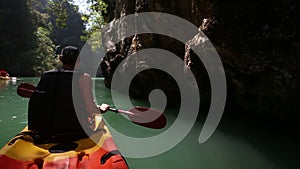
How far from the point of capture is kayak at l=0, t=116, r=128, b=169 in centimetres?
205

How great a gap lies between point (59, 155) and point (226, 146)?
3.33 metres

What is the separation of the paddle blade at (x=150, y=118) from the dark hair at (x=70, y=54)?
1.03 m

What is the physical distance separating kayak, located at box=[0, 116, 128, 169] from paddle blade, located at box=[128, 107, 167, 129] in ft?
2.01

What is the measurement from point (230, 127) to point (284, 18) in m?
2.87

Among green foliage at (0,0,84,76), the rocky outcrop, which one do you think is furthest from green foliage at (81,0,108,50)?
green foliage at (0,0,84,76)

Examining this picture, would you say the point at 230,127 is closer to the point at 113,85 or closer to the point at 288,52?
the point at 288,52

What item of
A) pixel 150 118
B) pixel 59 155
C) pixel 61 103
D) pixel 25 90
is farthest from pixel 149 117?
pixel 25 90

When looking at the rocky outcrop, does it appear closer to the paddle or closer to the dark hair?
the paddle

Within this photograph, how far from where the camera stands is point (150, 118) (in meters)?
2.98

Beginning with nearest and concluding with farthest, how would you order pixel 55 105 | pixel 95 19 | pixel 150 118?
pixel 55 105 < pixel 150 118 < pixel 95 19

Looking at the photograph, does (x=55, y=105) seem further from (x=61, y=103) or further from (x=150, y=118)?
(x=150, y=118)

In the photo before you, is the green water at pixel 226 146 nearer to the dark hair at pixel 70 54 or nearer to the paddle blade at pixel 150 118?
the paddle blade at pixel 150 118

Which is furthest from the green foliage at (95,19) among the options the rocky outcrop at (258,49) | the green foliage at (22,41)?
the green foliage at (22,41)

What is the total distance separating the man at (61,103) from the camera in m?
2.41
